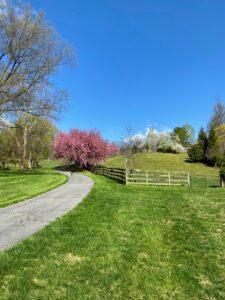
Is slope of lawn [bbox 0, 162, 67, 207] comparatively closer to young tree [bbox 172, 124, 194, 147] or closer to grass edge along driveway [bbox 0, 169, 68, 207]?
grass edge along driveway [bbox 0, 169, 68, 207]

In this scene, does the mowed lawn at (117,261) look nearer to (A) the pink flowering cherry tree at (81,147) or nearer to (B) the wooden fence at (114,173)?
(B) the wooden fence at (114,173)

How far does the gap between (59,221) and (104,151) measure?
3275cm

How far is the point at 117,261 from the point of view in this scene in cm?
487

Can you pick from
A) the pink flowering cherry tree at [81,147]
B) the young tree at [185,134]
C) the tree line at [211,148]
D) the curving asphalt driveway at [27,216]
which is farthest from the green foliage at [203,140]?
the curving asphalt driveway at [27,216]

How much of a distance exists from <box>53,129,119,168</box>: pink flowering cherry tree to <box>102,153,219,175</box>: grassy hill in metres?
10.9

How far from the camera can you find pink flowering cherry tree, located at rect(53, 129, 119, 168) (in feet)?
126

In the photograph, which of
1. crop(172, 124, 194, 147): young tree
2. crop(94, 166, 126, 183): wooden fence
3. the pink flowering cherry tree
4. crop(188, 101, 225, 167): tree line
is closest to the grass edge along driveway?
crop(94, 166, 126, 183): wooden fence

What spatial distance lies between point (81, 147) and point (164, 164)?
21.7 m

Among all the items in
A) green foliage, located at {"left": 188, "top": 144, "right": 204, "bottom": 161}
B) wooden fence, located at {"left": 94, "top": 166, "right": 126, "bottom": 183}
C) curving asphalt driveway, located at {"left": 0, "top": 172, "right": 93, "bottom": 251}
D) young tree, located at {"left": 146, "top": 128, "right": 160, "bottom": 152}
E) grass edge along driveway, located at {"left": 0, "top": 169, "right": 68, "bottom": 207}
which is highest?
young tree, located at {"left": 146, "top": 128, "right": 160, "bottom": 152}

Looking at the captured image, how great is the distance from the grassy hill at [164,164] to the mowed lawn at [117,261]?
42.3m

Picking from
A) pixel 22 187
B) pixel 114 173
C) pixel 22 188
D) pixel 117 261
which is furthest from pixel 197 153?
pixel 117 261

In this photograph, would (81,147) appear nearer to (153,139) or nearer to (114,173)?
(114,173)

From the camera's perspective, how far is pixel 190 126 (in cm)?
9069

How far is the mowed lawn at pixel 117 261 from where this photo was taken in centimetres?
383
